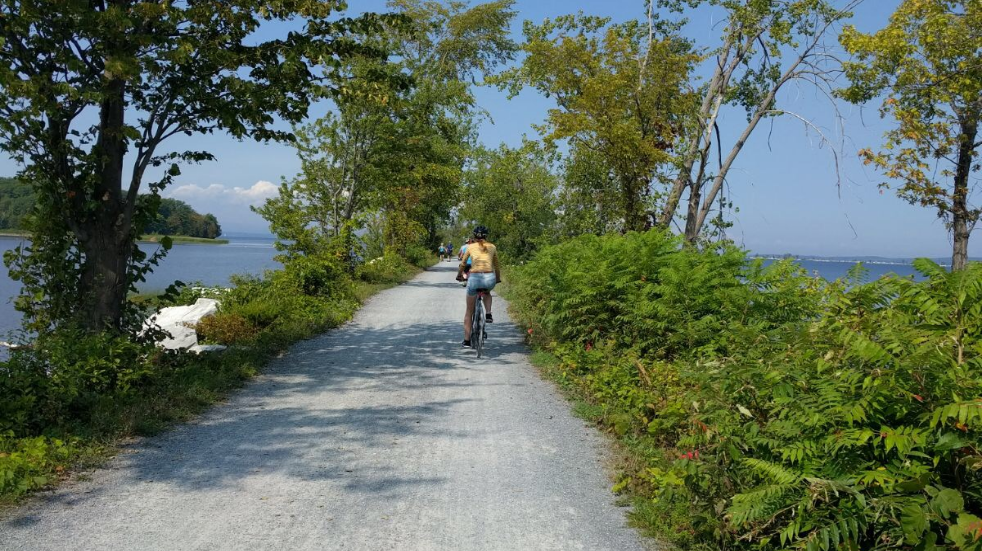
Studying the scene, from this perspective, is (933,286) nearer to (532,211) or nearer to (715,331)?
(715,331)

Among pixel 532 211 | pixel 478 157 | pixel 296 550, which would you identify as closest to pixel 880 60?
pixel 296 550

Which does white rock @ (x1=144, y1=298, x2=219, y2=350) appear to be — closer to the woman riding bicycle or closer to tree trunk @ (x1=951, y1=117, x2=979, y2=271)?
Answer: the woman riding bicycle

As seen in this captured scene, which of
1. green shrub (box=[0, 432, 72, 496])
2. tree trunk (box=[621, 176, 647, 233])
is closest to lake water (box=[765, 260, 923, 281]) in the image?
green shrub (box=[0, 432, 72, 496])

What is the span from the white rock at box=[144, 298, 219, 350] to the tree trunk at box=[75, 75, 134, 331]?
1.88 ft

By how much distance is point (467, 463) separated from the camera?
558 centimetres

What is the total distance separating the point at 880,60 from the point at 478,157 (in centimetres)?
2864

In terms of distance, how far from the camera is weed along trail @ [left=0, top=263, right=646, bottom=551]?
412cm

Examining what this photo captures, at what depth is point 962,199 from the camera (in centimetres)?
1549

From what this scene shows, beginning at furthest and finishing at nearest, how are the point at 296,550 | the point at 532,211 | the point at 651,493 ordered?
the point at 532,211 < the point at 651,493 < the point at 296,550

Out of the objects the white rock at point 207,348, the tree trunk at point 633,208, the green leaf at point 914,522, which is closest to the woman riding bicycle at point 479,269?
the white rock at point 207,348

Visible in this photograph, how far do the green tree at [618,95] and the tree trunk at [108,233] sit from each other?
34.7ft

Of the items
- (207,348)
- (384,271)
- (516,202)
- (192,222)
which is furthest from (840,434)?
(192,222)

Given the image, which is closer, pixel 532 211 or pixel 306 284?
pixel 306 284

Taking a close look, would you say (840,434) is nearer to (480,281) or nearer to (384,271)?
(480,281)
